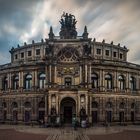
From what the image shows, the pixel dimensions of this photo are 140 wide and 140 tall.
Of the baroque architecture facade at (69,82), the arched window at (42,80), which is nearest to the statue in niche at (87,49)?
the baroque architecture facade at (69,82)

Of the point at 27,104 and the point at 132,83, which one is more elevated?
the point at 132,83

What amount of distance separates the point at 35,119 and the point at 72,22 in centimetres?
2681

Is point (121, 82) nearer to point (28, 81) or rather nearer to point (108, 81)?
point (108, 81)

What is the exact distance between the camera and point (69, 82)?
69000 mm

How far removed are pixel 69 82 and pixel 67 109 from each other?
635 cm

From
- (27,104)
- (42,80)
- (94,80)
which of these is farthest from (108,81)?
(27,104)

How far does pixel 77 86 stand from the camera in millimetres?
65062

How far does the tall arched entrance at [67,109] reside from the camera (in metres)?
66.4

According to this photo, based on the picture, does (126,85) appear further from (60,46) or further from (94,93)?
(60,46)

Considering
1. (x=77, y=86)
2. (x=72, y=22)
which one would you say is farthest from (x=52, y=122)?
(x=72, y=22)

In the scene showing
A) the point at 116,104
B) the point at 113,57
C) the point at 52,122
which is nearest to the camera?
the point at 52,122

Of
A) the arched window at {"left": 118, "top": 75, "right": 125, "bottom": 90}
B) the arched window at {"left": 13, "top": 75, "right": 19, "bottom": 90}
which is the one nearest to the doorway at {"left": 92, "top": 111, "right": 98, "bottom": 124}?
the arched window at {"left": 118, "top": 75, "right": 125, "bottom": 90}

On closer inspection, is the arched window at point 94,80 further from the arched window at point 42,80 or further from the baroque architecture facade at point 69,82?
the arched window at point 42,80

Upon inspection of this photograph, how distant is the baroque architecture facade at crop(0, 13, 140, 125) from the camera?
65.2 metres
